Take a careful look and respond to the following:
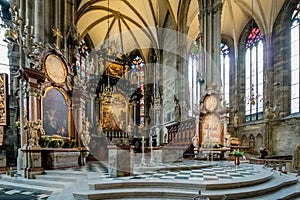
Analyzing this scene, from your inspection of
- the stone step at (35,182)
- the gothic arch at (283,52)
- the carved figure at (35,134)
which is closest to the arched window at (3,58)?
the carved figure at (35,134)

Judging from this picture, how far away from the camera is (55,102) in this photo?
32.2ft

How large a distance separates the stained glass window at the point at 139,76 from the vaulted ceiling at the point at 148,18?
1.84m

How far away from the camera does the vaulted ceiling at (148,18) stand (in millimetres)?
17875

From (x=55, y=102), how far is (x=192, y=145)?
9.08m

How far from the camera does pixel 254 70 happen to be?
19672 mm

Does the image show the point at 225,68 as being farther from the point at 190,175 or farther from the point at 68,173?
the point at 68,173

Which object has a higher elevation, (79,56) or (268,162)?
(79,56)

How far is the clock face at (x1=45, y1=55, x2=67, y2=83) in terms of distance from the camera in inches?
380

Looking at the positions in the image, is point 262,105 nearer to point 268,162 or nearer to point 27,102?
point 268,162

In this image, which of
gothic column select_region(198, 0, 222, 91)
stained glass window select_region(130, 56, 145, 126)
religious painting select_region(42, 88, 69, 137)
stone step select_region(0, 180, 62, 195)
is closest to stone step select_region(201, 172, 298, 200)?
stone step select_region(0, 180, 62, 195)

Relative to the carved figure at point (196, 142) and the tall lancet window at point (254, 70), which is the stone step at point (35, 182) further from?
the tall lancet window at point (254, 70)

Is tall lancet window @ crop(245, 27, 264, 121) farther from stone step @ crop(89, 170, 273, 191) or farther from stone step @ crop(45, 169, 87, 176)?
stone step @ crop(45, 169, 87, 176)

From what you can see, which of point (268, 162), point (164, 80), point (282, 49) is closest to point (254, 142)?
point (282, 49)

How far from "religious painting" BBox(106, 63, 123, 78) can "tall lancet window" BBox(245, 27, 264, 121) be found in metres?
11.0
